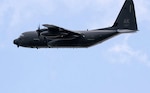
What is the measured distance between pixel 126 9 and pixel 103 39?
6.66 metres

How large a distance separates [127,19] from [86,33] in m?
7.08

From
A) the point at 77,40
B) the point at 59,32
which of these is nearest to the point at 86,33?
the point at 77,40

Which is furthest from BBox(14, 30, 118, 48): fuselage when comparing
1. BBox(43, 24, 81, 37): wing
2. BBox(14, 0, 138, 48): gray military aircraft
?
BBox(43, 24, 81, 37): wing

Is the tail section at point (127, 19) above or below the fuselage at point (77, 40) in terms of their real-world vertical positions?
above

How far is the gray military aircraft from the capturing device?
Result: 9381cm

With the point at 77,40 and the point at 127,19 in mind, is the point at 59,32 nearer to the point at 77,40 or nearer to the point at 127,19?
the point at 77,40

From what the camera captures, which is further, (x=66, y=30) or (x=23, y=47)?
(x=23, y=47)

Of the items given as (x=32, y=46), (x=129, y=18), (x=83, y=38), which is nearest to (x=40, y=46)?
(x=32, y=46)

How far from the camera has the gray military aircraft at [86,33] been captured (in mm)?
93812

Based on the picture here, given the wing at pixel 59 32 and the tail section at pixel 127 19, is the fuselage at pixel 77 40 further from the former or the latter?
the tail section at pixel 127 19

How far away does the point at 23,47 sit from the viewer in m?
101

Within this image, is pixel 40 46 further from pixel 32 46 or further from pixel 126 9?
pixel 126 9

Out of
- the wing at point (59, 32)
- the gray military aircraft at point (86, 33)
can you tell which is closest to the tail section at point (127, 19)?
the gray military aircraft at point (86, 33)

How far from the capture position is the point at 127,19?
95.8 meters
